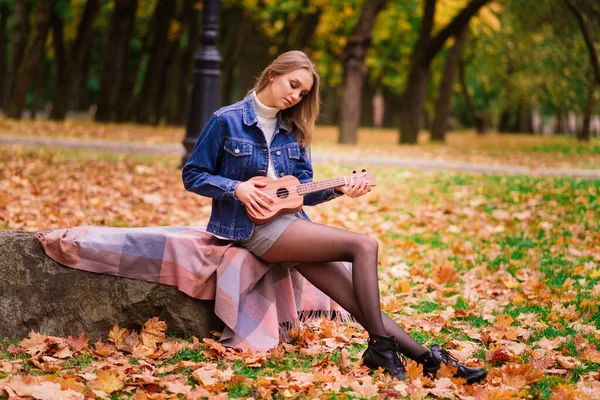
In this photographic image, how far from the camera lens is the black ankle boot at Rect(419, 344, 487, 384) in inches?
160

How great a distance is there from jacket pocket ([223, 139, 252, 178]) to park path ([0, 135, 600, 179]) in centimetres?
939

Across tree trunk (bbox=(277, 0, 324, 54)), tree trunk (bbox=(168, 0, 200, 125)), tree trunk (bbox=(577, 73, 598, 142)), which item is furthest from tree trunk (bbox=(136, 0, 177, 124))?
tree trunk (bbox=(577, 73, 598, 142))

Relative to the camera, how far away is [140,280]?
4543 mm

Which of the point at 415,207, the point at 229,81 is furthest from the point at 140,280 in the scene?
the point at 229,81

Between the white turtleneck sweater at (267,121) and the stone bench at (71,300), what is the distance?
33.5 inches

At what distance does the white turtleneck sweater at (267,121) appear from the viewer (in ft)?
15.1

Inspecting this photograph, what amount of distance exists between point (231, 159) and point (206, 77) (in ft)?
21.5

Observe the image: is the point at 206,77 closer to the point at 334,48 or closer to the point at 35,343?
the point at 35,343

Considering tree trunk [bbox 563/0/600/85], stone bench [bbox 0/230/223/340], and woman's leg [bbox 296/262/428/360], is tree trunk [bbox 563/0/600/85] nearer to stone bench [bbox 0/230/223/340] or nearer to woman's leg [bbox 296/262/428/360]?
woman's leg [bbox 296/262/428/360]

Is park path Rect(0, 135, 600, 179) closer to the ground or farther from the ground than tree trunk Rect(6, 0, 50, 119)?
closer to the ground

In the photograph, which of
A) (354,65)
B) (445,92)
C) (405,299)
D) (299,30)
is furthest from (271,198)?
(299,30)

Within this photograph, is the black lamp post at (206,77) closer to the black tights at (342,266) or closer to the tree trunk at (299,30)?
the black tights at (342,266)

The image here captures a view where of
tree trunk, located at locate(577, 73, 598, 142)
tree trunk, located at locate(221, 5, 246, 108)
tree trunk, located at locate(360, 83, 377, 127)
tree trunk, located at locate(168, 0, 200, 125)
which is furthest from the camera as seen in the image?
tree trunk, located at locate(360, 83, 377, 127)

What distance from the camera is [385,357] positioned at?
4082 millimetres
